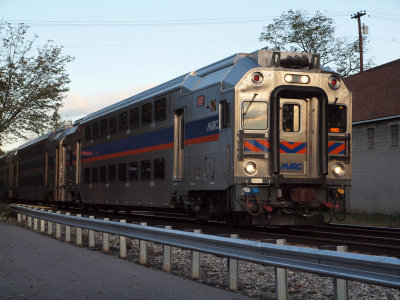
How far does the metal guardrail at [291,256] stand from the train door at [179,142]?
5953 millimetres

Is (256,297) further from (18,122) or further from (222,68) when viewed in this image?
(18,122)

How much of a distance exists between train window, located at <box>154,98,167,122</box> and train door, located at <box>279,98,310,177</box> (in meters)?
4.17

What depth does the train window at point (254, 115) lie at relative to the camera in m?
13.3

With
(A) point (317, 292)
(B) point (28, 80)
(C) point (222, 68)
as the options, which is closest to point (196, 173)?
(C) point (222, 68)

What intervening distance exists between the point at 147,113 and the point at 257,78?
564 cm

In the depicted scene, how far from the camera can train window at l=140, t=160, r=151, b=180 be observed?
1792 cm

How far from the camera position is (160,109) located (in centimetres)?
1733

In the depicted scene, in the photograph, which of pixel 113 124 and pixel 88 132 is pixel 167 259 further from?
pixel 88 132

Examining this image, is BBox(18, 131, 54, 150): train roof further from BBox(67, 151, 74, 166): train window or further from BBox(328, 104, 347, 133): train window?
BBox(328, 104, 347, 133): train window

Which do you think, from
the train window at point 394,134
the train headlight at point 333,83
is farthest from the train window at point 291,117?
the train window at point 394,134

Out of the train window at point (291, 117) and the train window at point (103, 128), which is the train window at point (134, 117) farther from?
the train window at point (291, 117)

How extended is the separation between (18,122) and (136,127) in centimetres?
902

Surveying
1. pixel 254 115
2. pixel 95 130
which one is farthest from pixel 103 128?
pixel 254 115

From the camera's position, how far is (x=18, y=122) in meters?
26.2
